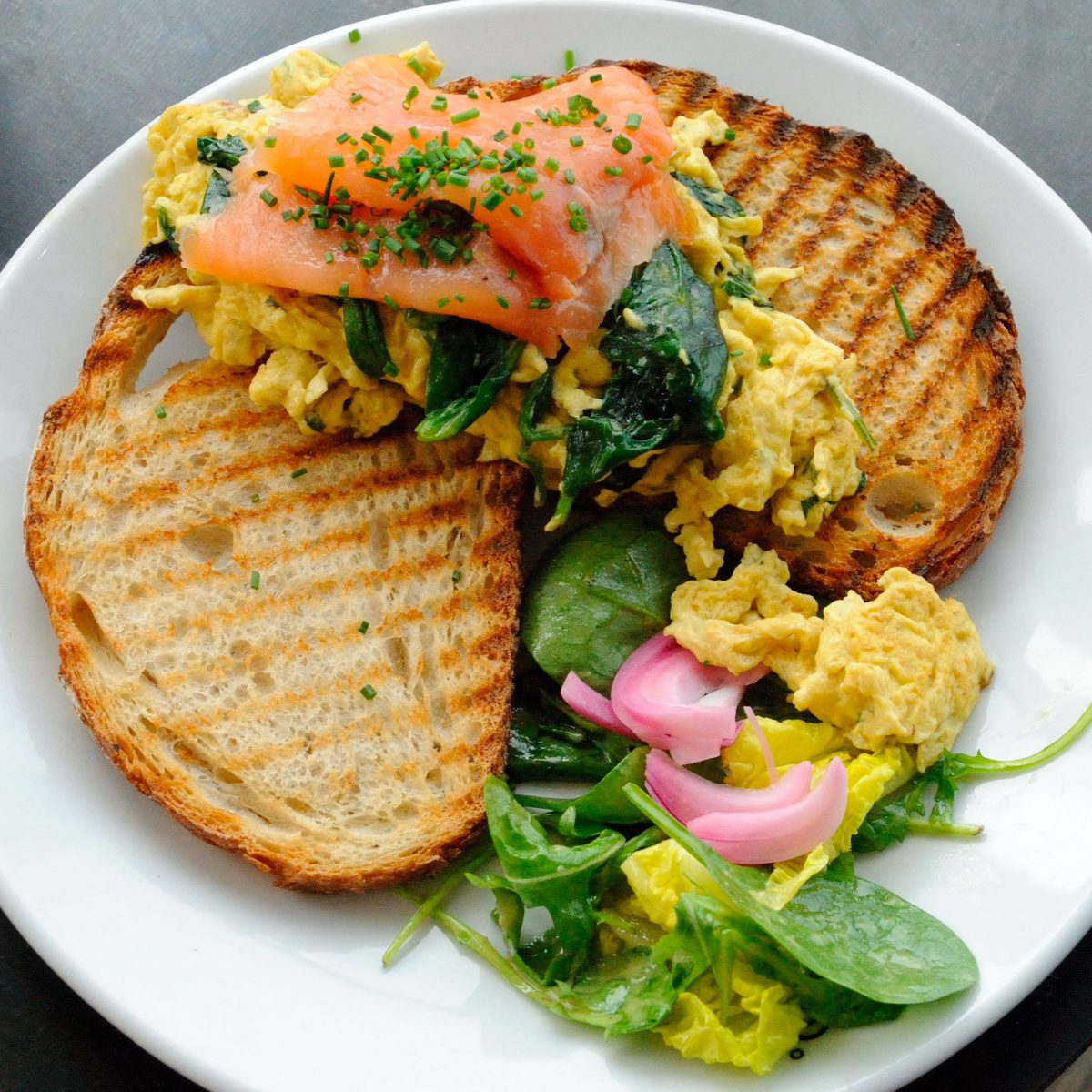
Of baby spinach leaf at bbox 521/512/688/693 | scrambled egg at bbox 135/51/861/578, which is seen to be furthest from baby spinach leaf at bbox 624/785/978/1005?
scrambled egg at bbox 135/51/861/578

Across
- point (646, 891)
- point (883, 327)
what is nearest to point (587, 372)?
point (883, 327)

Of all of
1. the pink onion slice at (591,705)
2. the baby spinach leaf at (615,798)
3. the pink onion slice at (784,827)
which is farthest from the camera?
the pink onion slice at (591,705)

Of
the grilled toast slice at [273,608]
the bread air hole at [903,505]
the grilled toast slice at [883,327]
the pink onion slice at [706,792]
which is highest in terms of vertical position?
the grilled toast slice at [883,327]

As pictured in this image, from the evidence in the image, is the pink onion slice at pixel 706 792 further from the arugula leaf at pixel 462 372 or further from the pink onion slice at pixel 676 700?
the arugula leaf at pixel 462 372

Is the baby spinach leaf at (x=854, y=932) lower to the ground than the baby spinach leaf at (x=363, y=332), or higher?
lower

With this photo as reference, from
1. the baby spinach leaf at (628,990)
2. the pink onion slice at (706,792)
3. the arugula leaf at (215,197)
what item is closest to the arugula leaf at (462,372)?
the arugula leaf at (215,197)

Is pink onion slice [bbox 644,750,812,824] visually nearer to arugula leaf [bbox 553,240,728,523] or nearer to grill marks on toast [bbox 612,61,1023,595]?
grill marks on toast [bbox 612,61,1023,595]

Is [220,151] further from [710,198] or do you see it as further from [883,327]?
[883,327]
